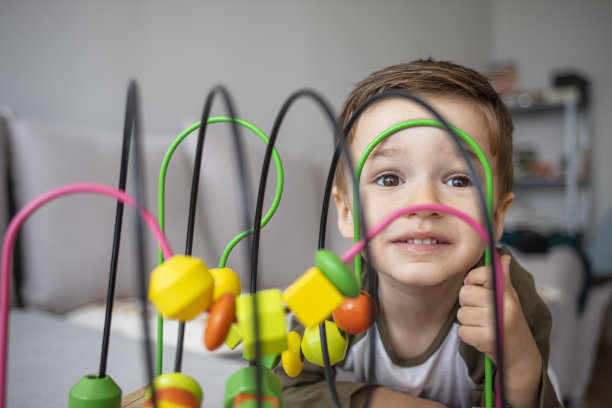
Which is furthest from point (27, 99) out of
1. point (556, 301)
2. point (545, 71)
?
point (545, 71)

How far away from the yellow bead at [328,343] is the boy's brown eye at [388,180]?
210 millimetres

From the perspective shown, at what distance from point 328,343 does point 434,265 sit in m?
0.17

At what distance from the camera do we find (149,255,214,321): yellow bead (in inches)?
11.1

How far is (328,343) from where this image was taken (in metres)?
0.41

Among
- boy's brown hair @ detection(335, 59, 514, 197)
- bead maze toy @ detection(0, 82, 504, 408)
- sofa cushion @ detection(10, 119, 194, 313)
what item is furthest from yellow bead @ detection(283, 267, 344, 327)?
sofa cushion @ detection(10, 119, 194, 313)

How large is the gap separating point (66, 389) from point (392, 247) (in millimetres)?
511

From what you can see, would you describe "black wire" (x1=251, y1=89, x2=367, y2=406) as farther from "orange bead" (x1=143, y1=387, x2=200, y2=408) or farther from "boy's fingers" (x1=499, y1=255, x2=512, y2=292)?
"boy's fingers" (x1=499, y1=255, x2=512, y2=292)

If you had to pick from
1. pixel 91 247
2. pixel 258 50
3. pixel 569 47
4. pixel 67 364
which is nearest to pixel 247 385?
pixel 67 364

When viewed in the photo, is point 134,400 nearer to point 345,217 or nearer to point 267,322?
point 267,322

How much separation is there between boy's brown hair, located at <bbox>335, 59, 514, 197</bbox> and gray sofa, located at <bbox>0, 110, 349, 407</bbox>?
1.31 ft

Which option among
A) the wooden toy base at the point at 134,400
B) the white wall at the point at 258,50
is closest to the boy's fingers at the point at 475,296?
the wooden toy base at the point at 134,400

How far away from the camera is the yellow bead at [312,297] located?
0.91 ft

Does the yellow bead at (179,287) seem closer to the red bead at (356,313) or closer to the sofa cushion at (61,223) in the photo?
the red bead at (356,313)

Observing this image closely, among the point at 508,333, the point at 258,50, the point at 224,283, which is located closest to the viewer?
the point at 224,283
